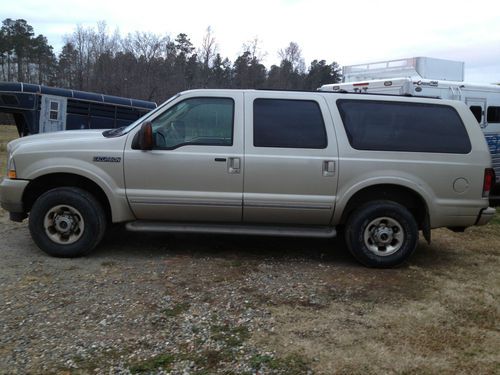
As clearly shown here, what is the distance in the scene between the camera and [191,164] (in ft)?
17.1

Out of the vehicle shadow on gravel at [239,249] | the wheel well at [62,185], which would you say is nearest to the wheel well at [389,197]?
the vehicle shadow on gravel at [239,249]

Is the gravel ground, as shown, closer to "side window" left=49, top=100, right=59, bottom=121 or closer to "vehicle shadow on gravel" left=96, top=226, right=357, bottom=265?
"vehicle shadow on gravel" left=96, top=226, right=357, bottom=265

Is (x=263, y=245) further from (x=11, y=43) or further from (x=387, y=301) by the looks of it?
(x=11, y=43)

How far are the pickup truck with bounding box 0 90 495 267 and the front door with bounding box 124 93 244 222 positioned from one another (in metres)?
0.01

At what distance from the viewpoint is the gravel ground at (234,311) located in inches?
133

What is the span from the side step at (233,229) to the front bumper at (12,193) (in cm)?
117

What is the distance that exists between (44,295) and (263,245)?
2736 millimetres

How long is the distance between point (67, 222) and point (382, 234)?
3.43 metres

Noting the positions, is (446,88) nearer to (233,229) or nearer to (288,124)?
(288,124)

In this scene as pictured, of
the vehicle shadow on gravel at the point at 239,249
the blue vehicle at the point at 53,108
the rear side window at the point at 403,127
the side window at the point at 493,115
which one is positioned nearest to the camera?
the rear side window at the point at 403,127

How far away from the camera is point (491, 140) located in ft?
36.4

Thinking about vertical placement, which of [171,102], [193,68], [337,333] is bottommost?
[337,333]

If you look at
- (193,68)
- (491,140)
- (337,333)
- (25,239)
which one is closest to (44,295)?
(25,239)

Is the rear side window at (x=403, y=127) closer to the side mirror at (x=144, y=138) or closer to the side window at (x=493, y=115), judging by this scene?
the side mirror at (x=144, y=138)
